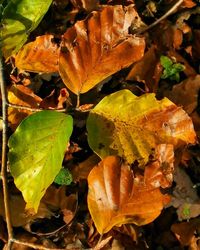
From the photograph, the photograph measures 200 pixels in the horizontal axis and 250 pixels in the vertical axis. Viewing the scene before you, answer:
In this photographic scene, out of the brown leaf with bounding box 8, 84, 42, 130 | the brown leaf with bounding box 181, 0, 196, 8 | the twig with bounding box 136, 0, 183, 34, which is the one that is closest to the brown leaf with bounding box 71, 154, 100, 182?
the brown leaf with bounding box 8, 84, 42, 130

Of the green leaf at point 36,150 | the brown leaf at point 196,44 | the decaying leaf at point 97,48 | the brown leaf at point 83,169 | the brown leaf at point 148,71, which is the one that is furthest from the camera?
the brown leaf at point 196,44

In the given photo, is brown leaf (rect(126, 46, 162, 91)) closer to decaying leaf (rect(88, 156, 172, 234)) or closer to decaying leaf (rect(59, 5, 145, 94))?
decaying leaf (rect(59, 5, 145, 94))

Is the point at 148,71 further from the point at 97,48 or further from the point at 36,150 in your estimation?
the point at 36,150

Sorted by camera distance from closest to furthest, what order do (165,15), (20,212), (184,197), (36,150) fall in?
(36,150)
(20,212)
(184,197)
(165,15)

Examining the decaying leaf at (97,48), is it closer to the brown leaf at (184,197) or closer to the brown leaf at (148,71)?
the brown leaf at (148,71)

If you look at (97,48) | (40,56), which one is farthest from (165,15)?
(40,56)

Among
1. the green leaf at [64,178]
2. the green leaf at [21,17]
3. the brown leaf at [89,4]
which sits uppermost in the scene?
the green leaf at [21,17]

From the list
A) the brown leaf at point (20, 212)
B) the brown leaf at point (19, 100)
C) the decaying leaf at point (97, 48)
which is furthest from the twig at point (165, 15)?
the brown leaf at point (20, 212)
